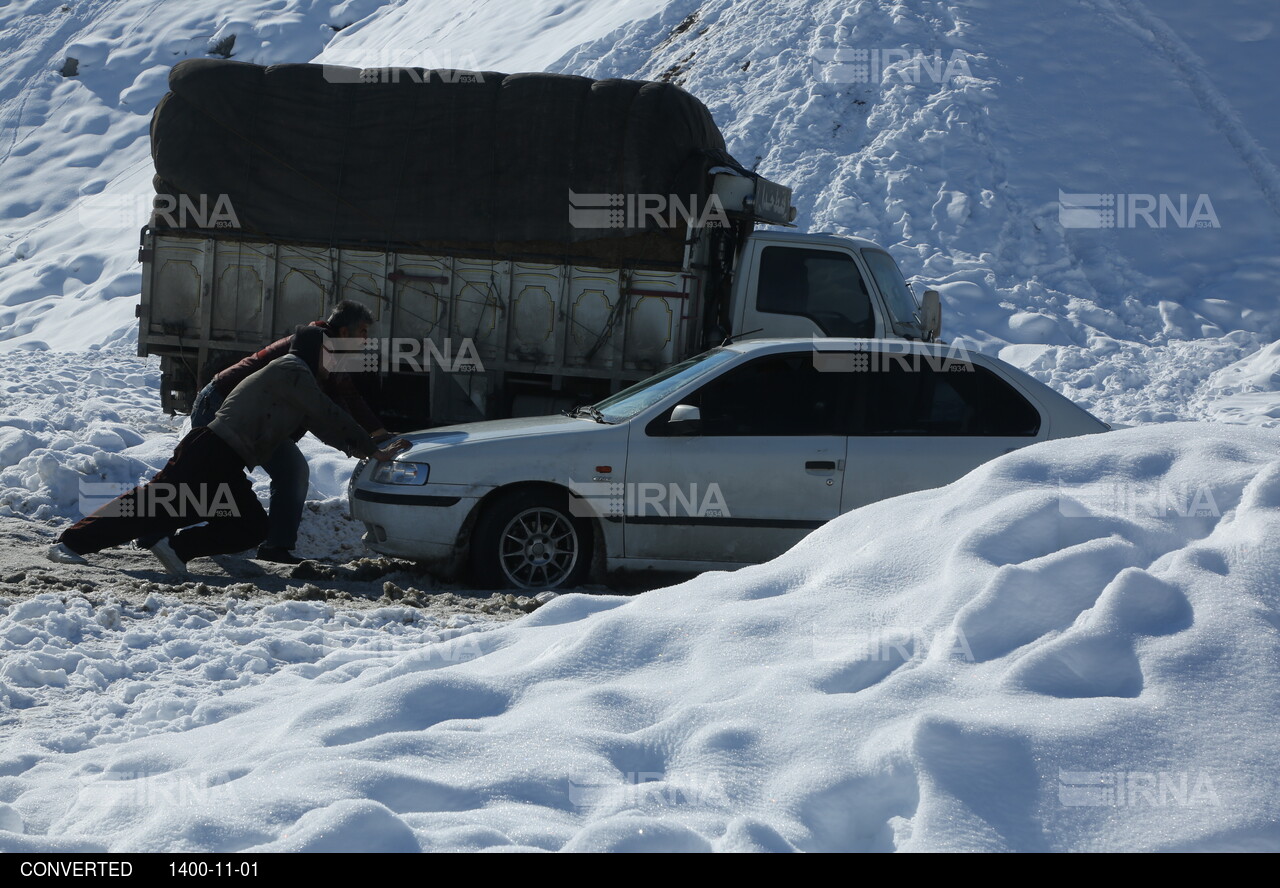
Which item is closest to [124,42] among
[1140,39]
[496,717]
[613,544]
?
Result: [1140,39]

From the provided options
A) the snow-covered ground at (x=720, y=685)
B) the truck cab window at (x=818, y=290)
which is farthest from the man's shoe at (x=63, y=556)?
the truck cab window at (x=818, y=290)

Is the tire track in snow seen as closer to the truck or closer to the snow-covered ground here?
the truck

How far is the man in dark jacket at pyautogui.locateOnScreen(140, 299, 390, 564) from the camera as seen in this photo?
709cm

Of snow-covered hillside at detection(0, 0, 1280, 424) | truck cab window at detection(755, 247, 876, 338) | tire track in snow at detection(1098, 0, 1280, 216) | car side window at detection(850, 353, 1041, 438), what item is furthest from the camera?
tire track in snow at detection(1098, 0, 1280, 216)

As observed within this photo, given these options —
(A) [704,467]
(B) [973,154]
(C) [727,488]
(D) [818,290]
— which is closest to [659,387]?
(A) [704,467]

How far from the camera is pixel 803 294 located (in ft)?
30.8

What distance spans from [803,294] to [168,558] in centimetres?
521

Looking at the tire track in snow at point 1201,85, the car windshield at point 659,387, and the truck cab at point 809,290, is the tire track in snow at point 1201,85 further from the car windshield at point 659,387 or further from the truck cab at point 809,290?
the car windshield at point 659,387

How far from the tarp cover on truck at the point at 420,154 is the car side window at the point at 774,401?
3.04 metres

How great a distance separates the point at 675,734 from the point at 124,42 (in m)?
37.0

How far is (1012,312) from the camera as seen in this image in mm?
18281

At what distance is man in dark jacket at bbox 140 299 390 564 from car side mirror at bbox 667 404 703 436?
1769 millimetres

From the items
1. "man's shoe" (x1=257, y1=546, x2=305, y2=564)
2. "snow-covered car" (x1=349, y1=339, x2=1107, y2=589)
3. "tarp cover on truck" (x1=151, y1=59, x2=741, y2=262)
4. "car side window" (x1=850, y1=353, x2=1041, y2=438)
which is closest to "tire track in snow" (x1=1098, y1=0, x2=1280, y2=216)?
"tarp cover on truck" (x1=151, y1=59, x2=741, y2=262)

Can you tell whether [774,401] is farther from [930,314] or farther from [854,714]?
[854,714]
